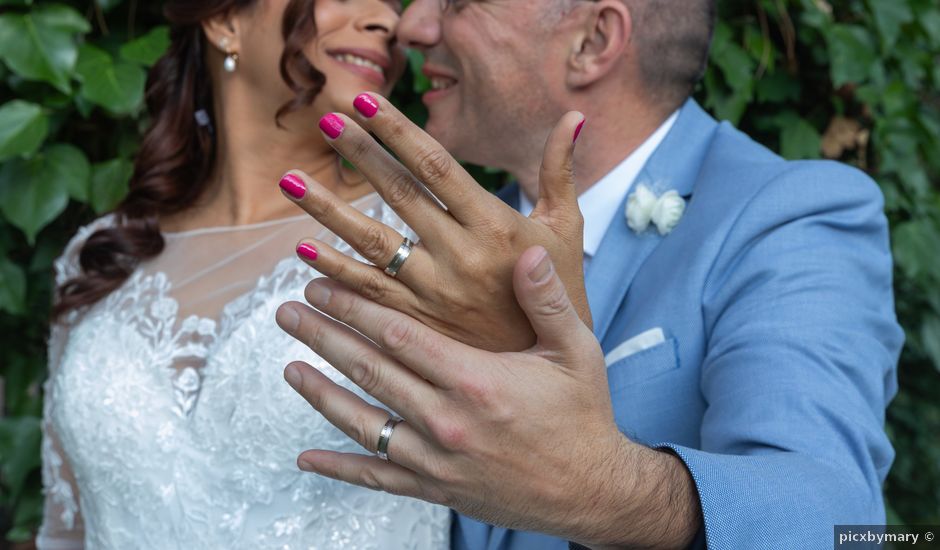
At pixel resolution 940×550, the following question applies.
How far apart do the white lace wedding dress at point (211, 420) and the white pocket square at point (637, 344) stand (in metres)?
0.50

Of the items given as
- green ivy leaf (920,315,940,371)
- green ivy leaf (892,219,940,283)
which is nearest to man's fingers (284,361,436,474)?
green ivy leaf (892,219,940,283)

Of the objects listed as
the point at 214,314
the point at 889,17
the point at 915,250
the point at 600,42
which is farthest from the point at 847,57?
the point at 214,314

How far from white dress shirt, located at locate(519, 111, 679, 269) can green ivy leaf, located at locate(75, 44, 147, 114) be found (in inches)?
46.5

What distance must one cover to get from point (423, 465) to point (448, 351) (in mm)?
156

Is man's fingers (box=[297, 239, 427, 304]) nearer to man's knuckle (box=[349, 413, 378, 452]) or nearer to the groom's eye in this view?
man's knuckle (box=[349, 413, 378, 452])

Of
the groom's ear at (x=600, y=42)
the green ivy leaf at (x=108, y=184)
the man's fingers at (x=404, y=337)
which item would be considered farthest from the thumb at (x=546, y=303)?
the green ivy leaf at (x=108, y=184)

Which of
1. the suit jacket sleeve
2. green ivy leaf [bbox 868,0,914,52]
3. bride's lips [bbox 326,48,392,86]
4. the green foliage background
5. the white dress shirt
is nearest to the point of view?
the suit jacket sleeve

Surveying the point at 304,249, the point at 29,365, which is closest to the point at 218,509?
the point at 304,249

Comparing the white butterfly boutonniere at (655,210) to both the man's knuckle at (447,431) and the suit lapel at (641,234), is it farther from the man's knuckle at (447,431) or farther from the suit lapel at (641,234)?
the man's knuckle at (447,431)

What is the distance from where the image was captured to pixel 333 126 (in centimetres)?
115

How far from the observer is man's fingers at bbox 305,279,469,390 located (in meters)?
1.15

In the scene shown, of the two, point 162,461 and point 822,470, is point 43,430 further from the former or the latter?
point 822,470

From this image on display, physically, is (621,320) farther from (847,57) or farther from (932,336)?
(932,336)

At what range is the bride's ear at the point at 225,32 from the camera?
7.89 feet
